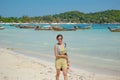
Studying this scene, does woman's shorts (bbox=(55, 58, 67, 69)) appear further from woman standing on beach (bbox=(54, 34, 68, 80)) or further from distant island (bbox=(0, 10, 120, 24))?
distant island (bbox=(0, 10, 120, 24))

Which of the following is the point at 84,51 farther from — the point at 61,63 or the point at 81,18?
the point at 81,18

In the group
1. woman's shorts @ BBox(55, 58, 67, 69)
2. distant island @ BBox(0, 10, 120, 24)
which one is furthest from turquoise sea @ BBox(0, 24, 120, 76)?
distant island @ BBox(0, 10, 120, 24)

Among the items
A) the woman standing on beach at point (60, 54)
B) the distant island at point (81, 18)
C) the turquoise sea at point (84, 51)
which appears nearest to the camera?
the woman standing on beach at point (60, 54)

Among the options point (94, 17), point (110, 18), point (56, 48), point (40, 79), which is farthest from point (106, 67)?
point (94, 17)

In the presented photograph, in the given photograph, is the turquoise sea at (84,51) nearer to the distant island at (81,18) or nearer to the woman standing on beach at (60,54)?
the woman standing on beach at (60,54)

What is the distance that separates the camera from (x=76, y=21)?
634 ft

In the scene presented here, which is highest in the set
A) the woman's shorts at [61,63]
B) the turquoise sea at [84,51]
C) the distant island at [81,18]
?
the woman's shorts at [61,63]

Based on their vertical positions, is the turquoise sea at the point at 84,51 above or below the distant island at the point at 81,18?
above

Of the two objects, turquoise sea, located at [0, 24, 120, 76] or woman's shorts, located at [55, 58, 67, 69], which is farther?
turquoise sea, located at [0, 24, 120, 76]

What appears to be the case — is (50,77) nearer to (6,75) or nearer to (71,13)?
(6,75)

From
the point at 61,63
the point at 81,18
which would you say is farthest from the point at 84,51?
the point at 81,18

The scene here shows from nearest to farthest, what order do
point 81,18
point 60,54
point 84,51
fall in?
1. point 60,54
2. point 84,51
3. point 81,18

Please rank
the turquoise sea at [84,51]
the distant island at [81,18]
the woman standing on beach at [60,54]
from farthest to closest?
the distant island at [81,18]
the turquoise sea at [84,51]
the woman standing on beach at [60,54]

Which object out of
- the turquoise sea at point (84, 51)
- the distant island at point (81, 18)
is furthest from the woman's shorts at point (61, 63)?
the distant island at point (81, 18)
